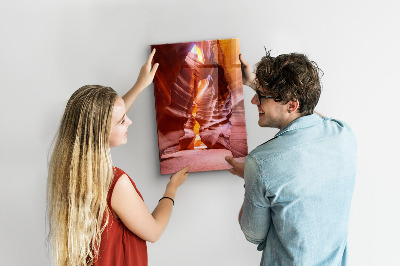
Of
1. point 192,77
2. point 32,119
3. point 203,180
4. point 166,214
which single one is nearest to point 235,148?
point 203,180

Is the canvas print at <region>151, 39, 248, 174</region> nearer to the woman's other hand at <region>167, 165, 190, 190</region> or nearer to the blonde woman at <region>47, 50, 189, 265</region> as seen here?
the woman's other hand at <region>167, 165, 190, 190</region>

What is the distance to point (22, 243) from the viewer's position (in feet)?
6.40

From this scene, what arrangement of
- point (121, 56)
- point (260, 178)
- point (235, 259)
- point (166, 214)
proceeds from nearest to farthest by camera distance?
point (260, 178)
point (166, 214)
point (121, 56)
point (235, 259)

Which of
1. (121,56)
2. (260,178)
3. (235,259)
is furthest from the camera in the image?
(235,259)

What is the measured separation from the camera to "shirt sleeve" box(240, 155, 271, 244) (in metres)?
1.36

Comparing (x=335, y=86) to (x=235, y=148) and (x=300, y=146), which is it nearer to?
(x=235, y=148)

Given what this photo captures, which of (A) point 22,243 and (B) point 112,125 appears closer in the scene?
(B) point 112,125

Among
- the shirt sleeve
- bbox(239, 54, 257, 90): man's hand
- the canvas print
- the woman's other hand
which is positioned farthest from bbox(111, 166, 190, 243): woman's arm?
bbox(239, 54, 257, 90): man's hand

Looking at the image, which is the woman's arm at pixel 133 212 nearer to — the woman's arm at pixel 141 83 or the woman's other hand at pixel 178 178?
the woman's other hand at pixel 178 178

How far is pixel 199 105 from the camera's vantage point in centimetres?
190

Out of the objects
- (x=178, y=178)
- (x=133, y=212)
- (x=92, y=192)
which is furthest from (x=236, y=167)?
(x=92, y=192)

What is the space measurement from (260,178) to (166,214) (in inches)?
18.1

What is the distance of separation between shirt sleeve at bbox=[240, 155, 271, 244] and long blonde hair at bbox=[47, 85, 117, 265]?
50 cm

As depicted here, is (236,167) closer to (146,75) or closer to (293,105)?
(293,105)
